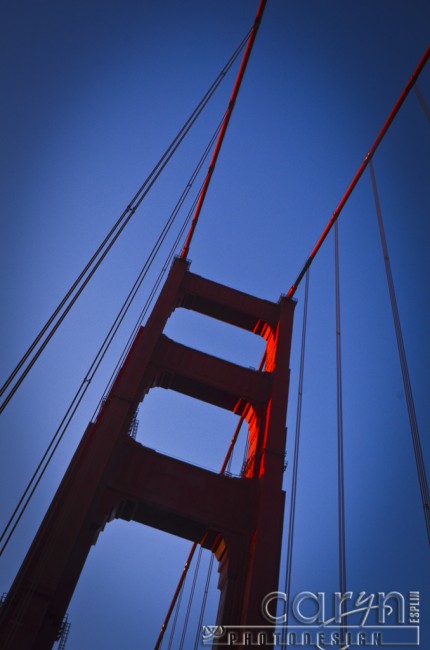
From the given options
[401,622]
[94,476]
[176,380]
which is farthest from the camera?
[176,380]

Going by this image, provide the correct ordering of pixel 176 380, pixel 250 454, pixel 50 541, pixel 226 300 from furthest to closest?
1. pixel 226 300
2. pixel 176 380
3. pixel 250 454
4. pixel 50 541

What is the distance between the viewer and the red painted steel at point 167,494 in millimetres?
10156

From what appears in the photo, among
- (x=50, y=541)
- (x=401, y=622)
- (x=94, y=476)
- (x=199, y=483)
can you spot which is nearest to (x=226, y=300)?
(x=199, y=483)

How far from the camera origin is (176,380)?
16047 mm

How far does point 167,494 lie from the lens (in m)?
12.6

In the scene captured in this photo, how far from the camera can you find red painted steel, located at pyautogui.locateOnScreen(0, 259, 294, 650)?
33.3ft

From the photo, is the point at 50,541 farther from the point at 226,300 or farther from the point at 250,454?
the point at 226,300

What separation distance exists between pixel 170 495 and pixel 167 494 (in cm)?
9

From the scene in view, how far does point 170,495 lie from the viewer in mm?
12555

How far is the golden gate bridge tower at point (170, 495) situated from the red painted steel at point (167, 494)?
26 mm

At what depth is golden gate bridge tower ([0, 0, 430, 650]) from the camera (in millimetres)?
10117

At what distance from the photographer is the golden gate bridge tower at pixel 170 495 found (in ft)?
33.2

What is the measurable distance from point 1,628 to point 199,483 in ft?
18.0

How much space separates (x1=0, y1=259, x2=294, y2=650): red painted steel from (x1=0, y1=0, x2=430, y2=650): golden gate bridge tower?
26 mm
